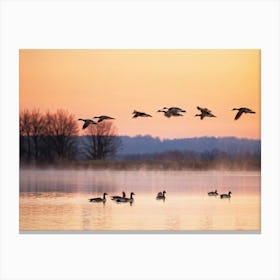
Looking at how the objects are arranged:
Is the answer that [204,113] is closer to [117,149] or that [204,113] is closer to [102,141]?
[117,149]

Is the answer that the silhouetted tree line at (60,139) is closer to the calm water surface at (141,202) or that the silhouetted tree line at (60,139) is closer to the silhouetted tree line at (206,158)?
the calm water surface at (141,202)

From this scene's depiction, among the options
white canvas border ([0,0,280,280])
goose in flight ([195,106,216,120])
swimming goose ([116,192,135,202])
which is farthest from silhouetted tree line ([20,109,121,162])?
goose in flight ([195,106,216,120])

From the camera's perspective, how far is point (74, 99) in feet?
34.4

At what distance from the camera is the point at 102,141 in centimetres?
1049

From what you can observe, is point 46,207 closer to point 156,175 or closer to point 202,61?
point 156,175

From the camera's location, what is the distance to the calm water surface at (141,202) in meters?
10.4

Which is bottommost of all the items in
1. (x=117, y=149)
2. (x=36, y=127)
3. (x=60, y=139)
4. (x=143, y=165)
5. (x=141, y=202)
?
(x=141, y=202)

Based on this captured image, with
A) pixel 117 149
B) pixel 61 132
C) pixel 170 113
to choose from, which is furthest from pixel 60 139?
pixel 170 113

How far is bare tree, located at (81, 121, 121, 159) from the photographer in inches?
412

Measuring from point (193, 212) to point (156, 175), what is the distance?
60 centimetres

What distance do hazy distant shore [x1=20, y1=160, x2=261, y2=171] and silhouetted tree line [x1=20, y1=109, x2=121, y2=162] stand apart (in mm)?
63
